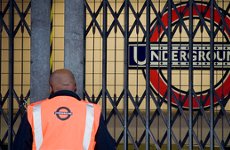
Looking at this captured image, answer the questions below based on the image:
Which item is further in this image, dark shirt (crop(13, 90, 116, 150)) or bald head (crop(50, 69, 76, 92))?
bald head (crop(50, 69, 76, 92))

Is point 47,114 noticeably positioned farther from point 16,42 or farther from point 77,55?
point 16,42

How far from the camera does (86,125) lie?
325cm

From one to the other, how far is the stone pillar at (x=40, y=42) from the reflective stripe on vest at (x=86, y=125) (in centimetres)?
195

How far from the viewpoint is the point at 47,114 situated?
3217 mm

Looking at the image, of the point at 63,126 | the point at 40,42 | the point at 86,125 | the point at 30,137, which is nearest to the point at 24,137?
the point at 30,137

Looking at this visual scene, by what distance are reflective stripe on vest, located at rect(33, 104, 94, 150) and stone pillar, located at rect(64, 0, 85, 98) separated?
74.4 inches

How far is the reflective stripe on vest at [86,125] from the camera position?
3.19 metres

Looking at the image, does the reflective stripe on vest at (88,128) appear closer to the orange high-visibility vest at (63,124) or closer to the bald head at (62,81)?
the orange high-visibility vest at (63,124)

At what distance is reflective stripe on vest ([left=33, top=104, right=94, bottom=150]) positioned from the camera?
3189 mm

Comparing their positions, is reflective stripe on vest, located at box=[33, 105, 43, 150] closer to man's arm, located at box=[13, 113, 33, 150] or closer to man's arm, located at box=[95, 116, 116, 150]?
man's arm, located at box=[13, 113, 33, 150]

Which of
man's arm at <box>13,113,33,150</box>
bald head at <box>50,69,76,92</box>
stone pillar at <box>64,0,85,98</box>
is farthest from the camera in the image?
stone pillar at <box>64,0,85,98</box>

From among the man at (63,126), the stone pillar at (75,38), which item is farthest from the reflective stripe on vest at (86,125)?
the stone pillar at (75,38)

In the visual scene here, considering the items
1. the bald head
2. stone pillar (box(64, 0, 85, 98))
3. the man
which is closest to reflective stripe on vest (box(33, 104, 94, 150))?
the man

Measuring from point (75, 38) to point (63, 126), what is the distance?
2.05 meters
